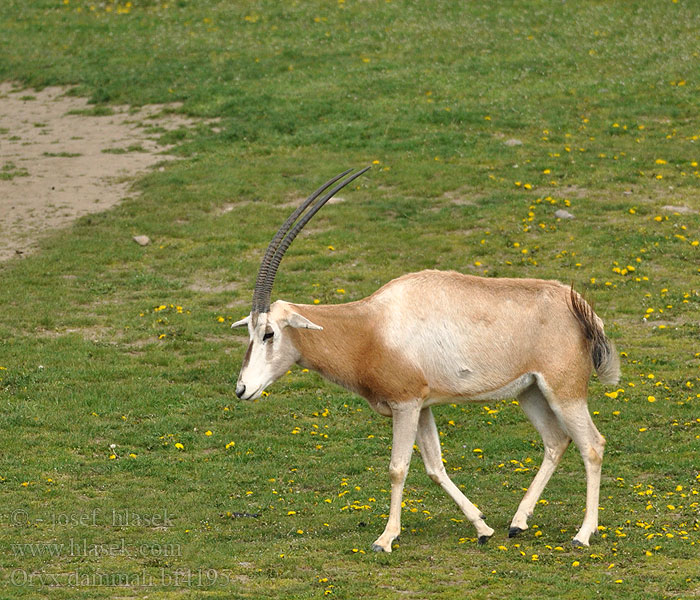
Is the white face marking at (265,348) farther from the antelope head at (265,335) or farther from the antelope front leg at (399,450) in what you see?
the antelope front leg at (399,450)

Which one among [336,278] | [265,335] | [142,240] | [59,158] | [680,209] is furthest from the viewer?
[59,158]

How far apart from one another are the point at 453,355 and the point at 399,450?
1093 mm

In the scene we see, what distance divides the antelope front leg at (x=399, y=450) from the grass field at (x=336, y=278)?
25 centimetres

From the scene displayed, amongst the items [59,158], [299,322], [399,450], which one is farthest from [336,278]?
[399,450]

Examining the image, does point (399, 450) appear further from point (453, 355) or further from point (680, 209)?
point (680, 209)

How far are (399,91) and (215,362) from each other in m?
14.4

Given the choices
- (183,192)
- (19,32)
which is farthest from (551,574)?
(19,32)

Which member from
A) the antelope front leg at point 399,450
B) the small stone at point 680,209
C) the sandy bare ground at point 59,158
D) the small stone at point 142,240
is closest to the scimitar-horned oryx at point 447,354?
the antelope front leg at point 399,450

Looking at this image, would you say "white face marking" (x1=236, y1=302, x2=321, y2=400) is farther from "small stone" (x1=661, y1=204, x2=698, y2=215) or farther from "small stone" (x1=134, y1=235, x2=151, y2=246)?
"small stone" (x1=661, y1=204, x2=698, y2=215)

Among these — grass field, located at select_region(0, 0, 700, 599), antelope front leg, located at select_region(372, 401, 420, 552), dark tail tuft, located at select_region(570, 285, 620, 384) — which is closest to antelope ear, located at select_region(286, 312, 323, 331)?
antelope front leg, located at select_region(372, 401, 420, 552)

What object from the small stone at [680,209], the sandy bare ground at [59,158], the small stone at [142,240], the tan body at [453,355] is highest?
the tan body at [453,355]

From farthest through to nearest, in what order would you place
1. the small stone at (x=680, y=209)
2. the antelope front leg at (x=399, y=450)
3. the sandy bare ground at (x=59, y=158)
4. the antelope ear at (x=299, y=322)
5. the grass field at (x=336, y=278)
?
1. the sandy bare ground at (x=59, y=158)
2. the small stone at (x=680, y=209)
3. the antelope ear at (x=299, y=322)
4. the antelope front leg at (x=399, y=450)
5. the grass field at (x=336, y=278)

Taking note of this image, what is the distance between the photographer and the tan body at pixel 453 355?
1158 cm

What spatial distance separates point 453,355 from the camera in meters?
11.7
